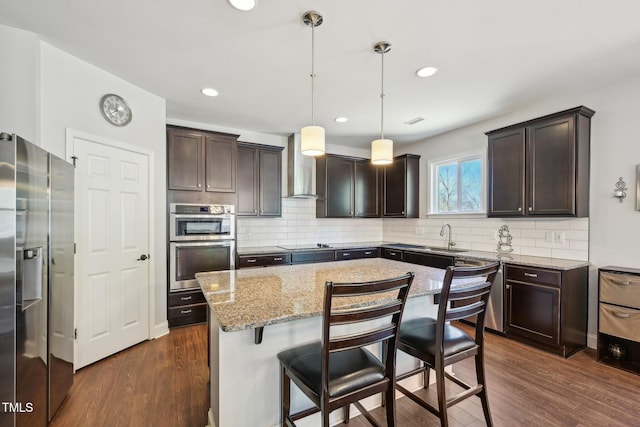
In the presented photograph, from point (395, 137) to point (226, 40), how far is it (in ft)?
10.6

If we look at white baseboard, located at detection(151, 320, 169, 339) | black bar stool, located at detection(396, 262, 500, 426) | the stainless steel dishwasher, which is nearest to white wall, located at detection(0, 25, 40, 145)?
white baseboard, located at detection(151, 320, 169, 339)

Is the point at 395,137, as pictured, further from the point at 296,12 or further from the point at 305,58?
the point at 296,12

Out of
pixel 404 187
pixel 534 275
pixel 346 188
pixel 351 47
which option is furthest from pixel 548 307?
pixel 346 188

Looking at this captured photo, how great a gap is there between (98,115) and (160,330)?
7.47 feet

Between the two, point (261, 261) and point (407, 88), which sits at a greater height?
point (407, 88)

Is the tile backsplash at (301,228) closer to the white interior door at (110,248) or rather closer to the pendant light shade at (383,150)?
the white interior door at (110,248)

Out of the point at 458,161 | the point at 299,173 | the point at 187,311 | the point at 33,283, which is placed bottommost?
the point at 187,311

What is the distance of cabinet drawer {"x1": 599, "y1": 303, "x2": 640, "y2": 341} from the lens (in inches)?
94.2

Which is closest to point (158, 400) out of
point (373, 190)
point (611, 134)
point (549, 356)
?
point (549, 356)

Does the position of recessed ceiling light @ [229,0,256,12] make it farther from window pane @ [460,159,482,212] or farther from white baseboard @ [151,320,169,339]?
window pane @ [460,159,482,212]

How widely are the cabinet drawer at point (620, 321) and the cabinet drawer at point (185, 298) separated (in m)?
4.10

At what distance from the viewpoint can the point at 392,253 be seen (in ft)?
14.9

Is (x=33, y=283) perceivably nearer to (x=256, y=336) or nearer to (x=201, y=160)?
(x=256, y=336)

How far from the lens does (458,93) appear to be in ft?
10.0
